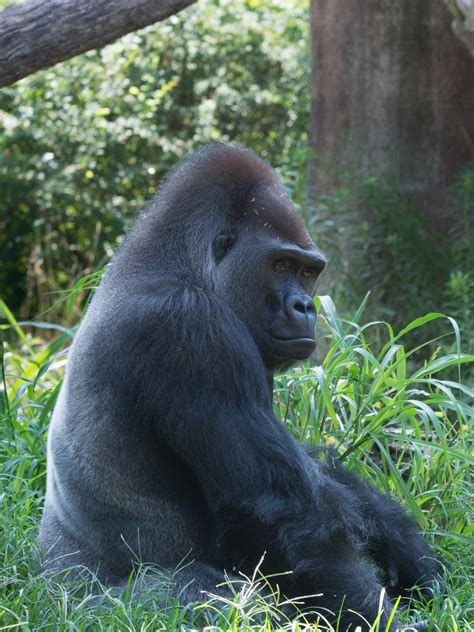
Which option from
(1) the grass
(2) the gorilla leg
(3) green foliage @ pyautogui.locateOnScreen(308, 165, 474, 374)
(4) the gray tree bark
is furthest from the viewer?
(3) green foliage @ pyautogui.locateOnScreen(308, 165, 474, 374)

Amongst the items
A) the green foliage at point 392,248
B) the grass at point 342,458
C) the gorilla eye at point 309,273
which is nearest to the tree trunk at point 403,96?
the green foliage at point 392,248

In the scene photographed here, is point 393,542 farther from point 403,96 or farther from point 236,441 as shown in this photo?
point 403,96

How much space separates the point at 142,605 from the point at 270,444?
571 mm

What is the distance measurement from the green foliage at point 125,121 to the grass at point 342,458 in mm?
4952

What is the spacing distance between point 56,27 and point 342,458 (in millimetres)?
2033

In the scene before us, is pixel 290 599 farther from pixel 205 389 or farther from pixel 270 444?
pixel 205 389

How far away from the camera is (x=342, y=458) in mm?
3838

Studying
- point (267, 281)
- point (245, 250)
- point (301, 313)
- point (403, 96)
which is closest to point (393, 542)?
point (301, 313)

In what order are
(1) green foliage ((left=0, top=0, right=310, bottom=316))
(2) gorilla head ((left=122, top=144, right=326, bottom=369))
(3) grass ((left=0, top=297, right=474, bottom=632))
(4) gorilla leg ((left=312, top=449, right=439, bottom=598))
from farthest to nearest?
(1) green foliage ((left=0, top=0, right=310, bottom=316))
(4) gorilla leg ((left=312, top=449, right=439, bottom=598))
(2) gorilla head ((left=122, top=144, right=326, bottom=369))
(3) grass ((left=0, top=297, right=474, bottom=632))

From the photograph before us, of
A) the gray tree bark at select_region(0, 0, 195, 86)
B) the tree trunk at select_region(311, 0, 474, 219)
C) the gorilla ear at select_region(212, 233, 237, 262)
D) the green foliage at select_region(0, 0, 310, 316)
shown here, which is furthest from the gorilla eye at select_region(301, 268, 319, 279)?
the green foliage at select_region(0, 0, 310, 316)

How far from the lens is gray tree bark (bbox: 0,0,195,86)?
156 inches

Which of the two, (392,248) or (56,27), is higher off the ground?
(56,27)

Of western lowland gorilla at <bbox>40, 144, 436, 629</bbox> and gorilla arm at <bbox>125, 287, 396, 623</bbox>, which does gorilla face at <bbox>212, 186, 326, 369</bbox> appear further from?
gorilla arm at <bbox>125, 287, 396, 623</bbox>

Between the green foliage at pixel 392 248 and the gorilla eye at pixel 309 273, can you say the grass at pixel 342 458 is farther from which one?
the green foliage at pixel 392 248
